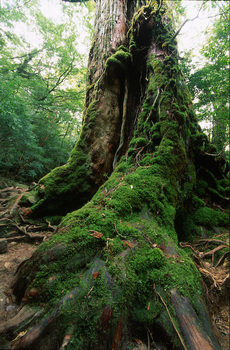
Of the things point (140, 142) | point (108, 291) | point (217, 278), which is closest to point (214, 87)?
point (140, 142)

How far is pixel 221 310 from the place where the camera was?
196 centimetres

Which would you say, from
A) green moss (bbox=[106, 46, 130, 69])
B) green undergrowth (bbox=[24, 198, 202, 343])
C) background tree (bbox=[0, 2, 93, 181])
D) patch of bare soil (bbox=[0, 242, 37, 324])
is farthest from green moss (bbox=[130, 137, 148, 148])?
background tree (bbox=[0, 2, 93, 181])

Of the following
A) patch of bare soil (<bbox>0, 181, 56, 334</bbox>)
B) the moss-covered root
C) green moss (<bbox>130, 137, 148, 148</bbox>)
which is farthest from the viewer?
green moss (<bbox>130, 137, 148, 148</bbox>)

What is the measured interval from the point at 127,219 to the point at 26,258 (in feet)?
6.18

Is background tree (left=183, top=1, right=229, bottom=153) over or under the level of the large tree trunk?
over

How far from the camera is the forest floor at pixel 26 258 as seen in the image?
1.59 meters

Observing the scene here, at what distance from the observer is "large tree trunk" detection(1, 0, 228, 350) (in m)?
1.19

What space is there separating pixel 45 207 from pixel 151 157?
2.66 meters

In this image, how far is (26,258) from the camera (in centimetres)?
265

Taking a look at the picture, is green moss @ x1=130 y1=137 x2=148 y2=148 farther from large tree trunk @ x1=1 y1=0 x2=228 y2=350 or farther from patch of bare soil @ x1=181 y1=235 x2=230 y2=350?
patch of bare soil @ x1=181 y1=235 x2=230 y2=350

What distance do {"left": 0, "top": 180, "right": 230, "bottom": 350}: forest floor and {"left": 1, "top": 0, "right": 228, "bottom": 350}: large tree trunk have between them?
21cm

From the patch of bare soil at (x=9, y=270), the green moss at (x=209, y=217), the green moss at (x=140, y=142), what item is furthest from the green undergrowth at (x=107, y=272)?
the green moss at (x=140, y=142)

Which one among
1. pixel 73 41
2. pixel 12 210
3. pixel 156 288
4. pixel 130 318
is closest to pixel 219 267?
pixel 156 288

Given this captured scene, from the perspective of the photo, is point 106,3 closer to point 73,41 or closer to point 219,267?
point 219,267
